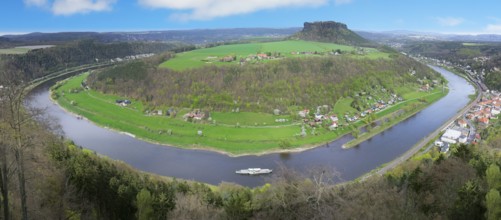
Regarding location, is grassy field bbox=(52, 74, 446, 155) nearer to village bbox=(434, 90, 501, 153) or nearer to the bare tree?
village bbox=(434, 90, 501, 153)

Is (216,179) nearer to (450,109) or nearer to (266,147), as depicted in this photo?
(266,147)

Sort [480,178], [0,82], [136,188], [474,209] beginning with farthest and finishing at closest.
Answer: [136,188] < [480,178] < [474,209] < [0,82]

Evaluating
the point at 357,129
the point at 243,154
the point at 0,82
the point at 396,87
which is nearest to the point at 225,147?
the point at 243,154

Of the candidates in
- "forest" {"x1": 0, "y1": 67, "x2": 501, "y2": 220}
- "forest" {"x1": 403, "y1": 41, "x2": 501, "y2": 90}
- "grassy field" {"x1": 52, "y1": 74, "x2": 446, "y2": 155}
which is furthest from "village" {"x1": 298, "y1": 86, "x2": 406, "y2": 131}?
"forest" {"x1": 403, "y1": 41, "x2": 501, "y2": 90}

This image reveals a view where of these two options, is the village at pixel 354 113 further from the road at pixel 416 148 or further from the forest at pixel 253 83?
the road at pixel 416 148

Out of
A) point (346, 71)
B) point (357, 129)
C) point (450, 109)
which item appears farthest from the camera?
point (346, 71)

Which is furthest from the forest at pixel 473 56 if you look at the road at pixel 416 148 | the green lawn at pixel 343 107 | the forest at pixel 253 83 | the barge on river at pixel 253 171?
the barge on river at pixel 253 171

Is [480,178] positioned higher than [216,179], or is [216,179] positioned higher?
[480,178]

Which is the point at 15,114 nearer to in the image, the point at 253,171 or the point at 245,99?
the point at 253,171
